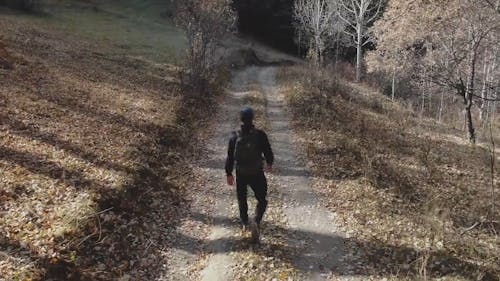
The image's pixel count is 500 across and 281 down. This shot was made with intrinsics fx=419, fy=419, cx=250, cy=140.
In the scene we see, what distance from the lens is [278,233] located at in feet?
29.2

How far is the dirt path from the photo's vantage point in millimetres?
7625

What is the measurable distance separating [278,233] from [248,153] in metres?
2.27

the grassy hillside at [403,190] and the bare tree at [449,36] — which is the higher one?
the bare tree at [449,36]

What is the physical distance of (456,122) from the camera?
2636 cm

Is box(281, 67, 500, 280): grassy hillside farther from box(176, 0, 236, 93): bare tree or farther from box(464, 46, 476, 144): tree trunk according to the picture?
box(176, 0, 236, 93): bare tree

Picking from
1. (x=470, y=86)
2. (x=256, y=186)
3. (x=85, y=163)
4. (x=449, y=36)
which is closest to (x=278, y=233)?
(x=256, y=186)

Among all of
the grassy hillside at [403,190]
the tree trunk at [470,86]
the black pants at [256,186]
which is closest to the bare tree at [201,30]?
the grassy hillside at [403,190]

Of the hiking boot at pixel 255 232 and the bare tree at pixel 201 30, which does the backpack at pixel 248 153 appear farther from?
the bare tree at pixel 201 30

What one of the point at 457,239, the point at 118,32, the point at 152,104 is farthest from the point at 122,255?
the point at 118,32

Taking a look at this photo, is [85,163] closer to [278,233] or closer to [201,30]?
[278,233]

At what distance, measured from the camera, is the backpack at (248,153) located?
7582 millimetres

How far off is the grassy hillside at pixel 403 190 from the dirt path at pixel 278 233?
1.56 feet

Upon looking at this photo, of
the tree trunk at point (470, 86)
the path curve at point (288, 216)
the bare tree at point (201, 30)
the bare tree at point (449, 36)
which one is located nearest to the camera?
the path curve at point (288, 216)

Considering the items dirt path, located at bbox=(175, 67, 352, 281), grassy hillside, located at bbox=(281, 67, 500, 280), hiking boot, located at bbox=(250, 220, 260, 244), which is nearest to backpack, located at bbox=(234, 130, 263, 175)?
hiking boot, located at bbox=(250, 220, 260, 244)
